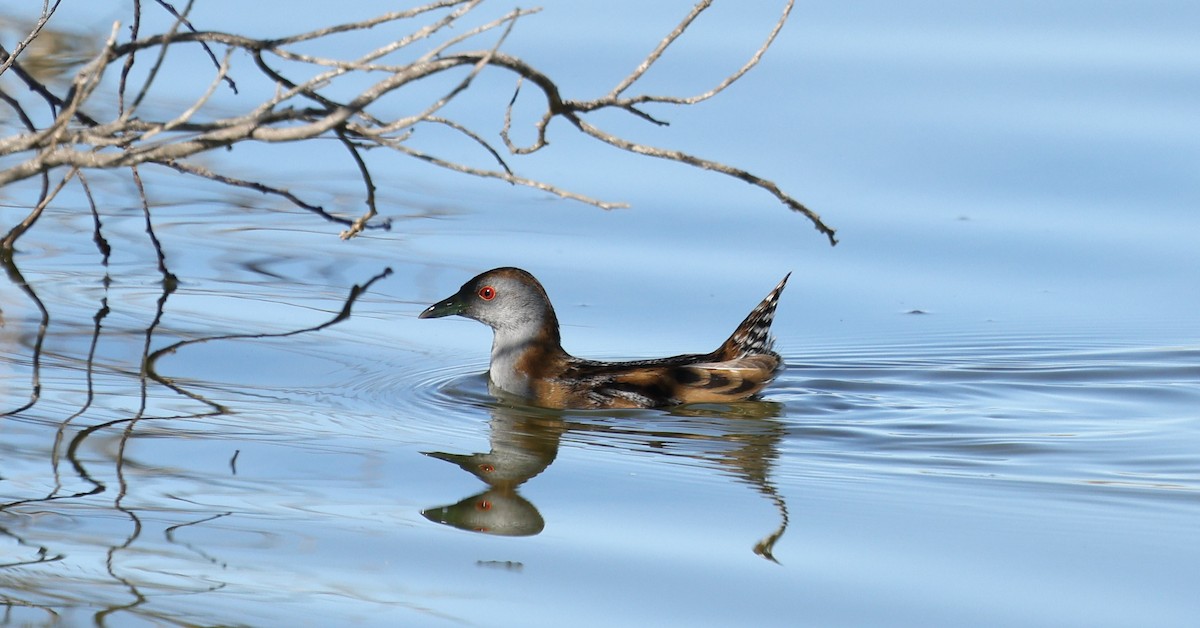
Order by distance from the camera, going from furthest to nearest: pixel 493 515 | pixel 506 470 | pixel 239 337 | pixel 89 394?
pixel 239 337 < pixel 89 394 < pixel 506 470 < pixel 493 515

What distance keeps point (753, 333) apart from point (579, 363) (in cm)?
85

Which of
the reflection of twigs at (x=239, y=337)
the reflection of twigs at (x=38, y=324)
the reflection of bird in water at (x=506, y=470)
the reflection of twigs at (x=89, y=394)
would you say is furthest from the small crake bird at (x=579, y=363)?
the reflection of twigs at (x=38, y=324)

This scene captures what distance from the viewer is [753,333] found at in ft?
27.5

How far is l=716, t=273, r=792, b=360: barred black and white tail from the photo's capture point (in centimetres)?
833

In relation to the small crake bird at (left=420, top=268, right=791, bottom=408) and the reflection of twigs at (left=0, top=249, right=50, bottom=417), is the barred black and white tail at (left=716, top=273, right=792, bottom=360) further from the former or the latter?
the reflection of twigs at (left=0, top=249, right=50, bottom=417)

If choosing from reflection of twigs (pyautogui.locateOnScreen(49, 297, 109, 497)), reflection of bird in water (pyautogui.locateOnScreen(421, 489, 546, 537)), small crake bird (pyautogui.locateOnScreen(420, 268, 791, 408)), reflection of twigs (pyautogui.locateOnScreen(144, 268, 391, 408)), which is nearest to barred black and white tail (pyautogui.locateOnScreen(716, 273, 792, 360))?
small crake bird (pyautogui.locateOnScreen(420, 268, 791, 408))

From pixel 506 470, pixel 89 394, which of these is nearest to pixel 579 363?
pixel 506 470

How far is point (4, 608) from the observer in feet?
16.0

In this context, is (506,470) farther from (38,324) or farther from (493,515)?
(38,324)

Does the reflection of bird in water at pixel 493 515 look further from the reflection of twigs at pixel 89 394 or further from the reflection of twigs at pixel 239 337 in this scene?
the reflection of twigs at pixel 239 337

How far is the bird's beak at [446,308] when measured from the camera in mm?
8773

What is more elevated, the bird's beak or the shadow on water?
the bird's beak

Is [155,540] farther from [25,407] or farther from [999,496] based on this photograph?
[999,496]

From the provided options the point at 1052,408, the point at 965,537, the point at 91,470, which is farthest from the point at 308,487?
the point at 1052,408
